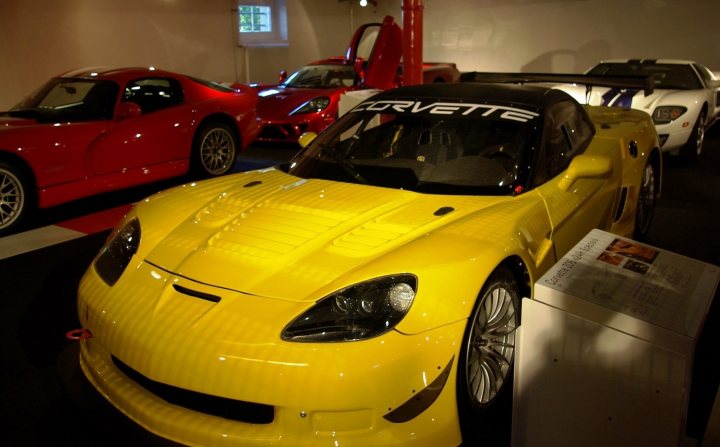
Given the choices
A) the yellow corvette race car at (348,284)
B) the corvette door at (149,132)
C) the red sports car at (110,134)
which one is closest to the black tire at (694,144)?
the yellow corvette race car at (348,284)

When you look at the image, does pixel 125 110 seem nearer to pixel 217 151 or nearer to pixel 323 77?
pixel 217 151

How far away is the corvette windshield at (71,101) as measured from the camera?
508 centimetres

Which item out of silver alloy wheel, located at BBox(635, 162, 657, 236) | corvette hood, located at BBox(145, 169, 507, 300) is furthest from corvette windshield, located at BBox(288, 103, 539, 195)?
silver alloy wheel, located at BBox(635, 162, 657, 236)

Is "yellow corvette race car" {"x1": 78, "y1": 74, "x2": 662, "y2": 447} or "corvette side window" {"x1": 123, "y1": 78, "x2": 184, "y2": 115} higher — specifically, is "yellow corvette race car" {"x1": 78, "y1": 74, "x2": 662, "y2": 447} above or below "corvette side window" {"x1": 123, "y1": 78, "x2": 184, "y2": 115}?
below

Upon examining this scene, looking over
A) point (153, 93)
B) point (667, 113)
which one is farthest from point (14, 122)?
point (667, 113)

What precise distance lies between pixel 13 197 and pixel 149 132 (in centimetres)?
125

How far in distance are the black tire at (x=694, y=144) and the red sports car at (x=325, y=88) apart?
3418 mm

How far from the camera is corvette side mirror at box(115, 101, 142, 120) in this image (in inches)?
203

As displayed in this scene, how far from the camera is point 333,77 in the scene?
8664mm

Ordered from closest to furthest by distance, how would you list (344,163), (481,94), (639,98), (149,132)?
1. (344,163)
2. (481,94)
3. (149,132)
4. (639,98)

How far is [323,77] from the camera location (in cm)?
878

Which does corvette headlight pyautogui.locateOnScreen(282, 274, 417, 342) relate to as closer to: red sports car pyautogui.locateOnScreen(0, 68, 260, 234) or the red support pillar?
red sports car pyautogui.locateOnScreen(0, 68, 260, 234)

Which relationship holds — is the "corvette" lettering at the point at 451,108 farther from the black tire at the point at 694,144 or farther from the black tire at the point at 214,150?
the black tire at the point at 694,144

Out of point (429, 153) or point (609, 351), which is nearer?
point (609, 351)
